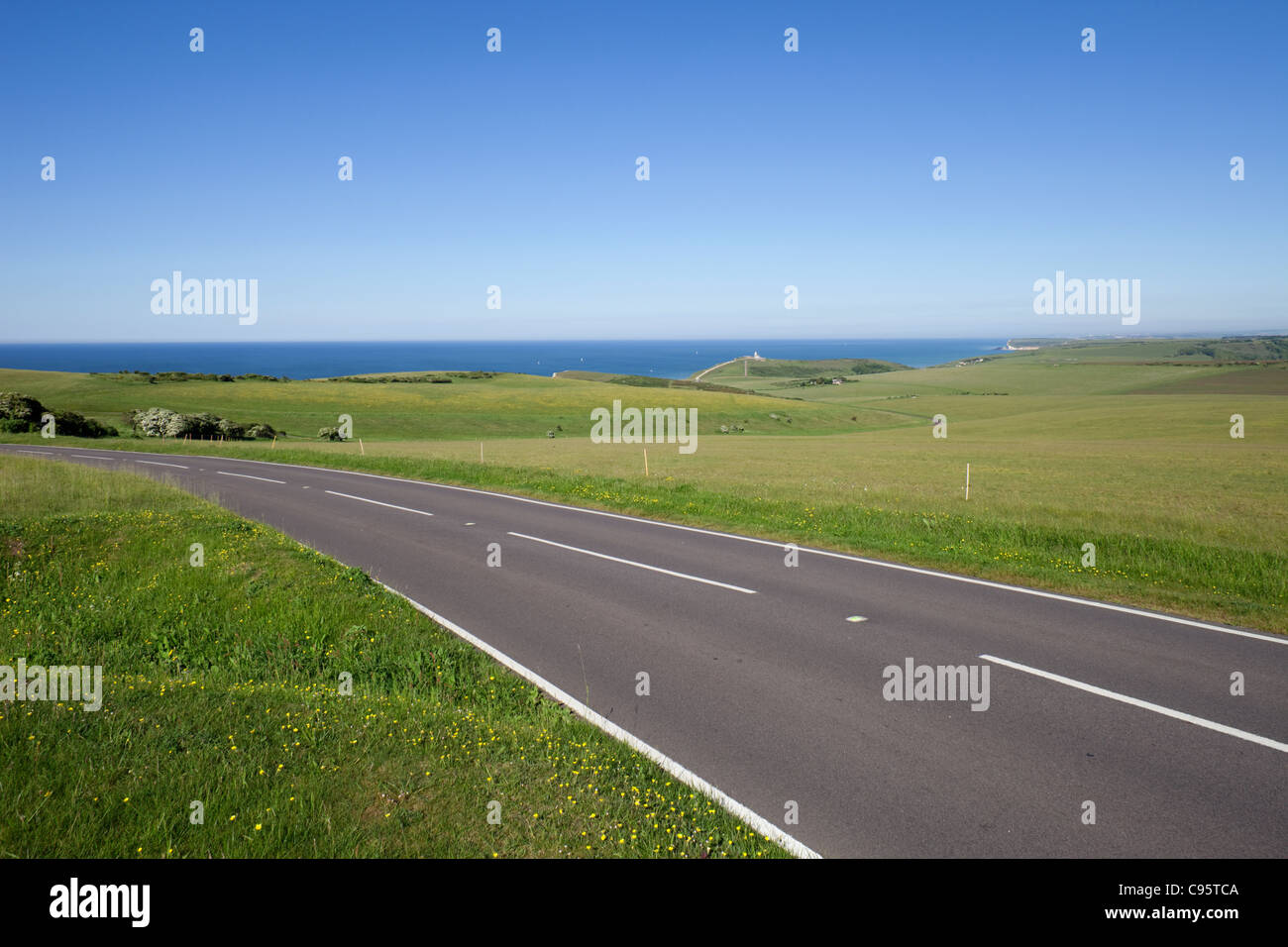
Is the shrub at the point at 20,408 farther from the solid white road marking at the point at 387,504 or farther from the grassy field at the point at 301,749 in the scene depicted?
the grassy field at the point at 301,749

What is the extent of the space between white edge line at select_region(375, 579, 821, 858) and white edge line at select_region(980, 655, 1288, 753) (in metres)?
4.02

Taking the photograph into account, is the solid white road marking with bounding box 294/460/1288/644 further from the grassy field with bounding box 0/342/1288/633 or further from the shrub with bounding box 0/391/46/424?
the shrub with bounding box 0/391/46/424

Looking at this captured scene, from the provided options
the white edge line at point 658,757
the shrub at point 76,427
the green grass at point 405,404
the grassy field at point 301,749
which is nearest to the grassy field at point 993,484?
the green grass at point 405,404

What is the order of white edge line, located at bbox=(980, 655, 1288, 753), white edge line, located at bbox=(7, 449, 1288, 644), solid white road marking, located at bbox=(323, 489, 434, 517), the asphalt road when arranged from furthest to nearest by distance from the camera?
solid white road marking, located at bbox=(323, 489, 434, 517)
white edge line, located at bbox=(7, 449, 1288, 644)
white edge line, located at bbox=(980, 655, 1288, 753)
the asphalt road

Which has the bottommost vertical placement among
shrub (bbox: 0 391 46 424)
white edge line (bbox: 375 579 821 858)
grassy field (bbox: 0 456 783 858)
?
white edge line (bbox: 375 579 821 858)

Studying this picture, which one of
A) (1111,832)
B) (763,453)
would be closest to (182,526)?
(1111,832)

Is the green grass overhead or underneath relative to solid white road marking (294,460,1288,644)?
overhead

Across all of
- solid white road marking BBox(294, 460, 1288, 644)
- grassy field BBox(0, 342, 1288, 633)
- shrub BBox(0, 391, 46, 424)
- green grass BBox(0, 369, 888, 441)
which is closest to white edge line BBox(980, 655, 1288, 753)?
solid white road marking BBox(294, 460, 1288, 644)

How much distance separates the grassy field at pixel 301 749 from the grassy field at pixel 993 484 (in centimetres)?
854

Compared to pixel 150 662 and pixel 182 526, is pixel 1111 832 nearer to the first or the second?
pixel 150 662

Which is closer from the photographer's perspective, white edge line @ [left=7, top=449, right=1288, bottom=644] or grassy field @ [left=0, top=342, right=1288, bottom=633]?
white edge line @ [left=7, top=449, right=1288, bottom=644]

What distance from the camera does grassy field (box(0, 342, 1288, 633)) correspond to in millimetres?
12117

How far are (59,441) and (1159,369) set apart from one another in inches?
6264

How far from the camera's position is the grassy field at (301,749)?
452 cm
